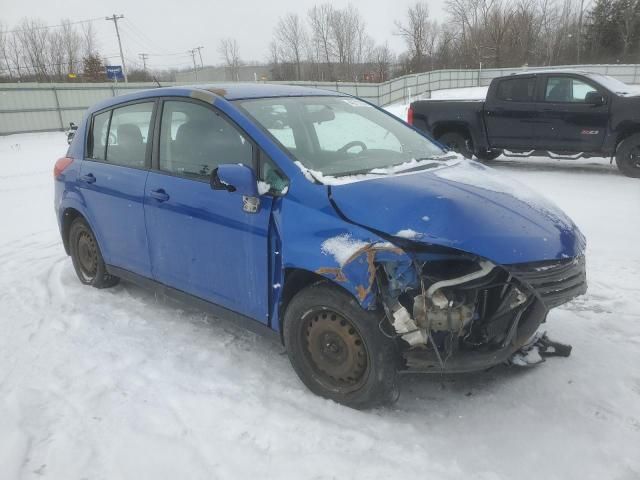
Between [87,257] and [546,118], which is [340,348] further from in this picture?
[546,118]

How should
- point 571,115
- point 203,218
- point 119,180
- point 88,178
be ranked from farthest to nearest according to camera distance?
point 571,115 → point 88,178 → point 119,180 → point 203,218

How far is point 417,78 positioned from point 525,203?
111 ft

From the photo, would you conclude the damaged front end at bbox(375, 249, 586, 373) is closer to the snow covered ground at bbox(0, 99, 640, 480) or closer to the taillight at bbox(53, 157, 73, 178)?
the snow covered ground at bbox(0, 99, 640, 480)

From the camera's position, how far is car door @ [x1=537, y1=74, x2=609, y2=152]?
28.3 ft

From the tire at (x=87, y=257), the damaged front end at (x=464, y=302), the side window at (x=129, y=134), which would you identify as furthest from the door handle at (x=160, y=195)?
the damaged front end at (x=464, y=302)

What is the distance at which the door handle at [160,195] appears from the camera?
350cm

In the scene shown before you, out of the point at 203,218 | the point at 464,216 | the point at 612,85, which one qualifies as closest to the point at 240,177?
the point at 203,218

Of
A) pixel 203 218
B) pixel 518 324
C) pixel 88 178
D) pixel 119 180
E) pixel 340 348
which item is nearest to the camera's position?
pixel 518 324

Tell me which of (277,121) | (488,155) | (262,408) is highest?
(277,121)

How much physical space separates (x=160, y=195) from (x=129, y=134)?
872 millimetres

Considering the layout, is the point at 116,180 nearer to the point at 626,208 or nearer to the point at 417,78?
the point at 626,208

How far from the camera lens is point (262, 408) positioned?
2854 mm

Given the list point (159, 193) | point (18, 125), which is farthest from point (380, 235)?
point (18, 125)

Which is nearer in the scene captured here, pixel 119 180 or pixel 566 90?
pixel 119 180
